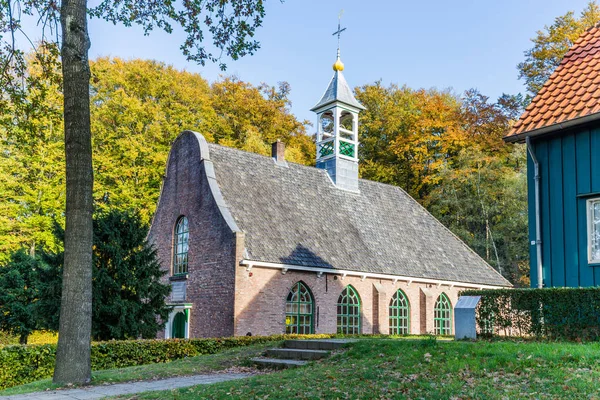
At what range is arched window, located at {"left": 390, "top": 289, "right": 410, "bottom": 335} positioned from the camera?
2592cm

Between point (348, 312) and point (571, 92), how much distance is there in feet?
45.3

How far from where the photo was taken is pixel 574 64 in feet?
45.8

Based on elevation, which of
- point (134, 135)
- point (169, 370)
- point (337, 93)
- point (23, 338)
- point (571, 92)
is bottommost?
point (23, 338)

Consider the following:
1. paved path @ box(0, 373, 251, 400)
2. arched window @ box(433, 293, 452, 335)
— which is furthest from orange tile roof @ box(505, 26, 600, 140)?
arched window @ box(433, 293, 452, 335)

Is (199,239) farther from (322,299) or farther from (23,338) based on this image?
(23,338)

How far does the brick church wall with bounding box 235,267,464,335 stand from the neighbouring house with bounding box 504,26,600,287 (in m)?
10.7

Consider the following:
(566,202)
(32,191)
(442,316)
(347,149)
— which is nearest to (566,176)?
(566,202)

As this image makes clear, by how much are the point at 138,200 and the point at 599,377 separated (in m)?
30.6

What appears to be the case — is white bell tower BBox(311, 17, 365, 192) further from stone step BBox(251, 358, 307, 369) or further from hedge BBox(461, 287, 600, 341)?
hedge BBox(461, 287, 600, 341)

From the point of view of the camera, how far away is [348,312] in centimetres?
2439

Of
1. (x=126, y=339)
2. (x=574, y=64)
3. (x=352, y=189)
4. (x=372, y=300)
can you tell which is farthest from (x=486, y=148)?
(x=126, y=339)

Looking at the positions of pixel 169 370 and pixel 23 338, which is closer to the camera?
pixel 169 370

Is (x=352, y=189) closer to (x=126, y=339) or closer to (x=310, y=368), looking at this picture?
(x=126, y=339)

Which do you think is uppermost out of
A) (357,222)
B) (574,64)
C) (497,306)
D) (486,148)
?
(486,148)
